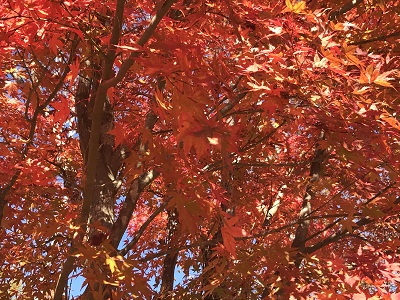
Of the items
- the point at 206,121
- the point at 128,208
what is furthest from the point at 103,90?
the point at 128,208

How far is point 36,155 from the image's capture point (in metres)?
3.71

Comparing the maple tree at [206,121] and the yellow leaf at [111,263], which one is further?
the yellow leaf at [111,263]

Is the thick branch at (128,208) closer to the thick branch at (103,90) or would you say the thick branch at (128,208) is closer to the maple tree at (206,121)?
the maple tree at (206,121)

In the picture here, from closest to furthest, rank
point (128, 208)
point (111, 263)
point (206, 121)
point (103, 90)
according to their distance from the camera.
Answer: point (206, 121), point (103, 90), point (111, 263), point (128, 208)

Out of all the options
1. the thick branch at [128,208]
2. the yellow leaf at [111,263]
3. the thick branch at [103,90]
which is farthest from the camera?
the thick branch at [128,208]

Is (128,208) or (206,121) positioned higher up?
(128,208)

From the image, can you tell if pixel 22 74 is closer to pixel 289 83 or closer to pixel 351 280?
pixel 289 83

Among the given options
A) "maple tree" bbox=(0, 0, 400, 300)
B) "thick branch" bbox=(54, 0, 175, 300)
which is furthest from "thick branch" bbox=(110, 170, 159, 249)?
"thick branch" bbox=(54, 0, 175, 300)

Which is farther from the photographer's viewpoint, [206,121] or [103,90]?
[103,90]

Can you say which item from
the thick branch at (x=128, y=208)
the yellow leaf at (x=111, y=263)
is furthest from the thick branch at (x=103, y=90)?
the thick branch at (x=128, y=208)

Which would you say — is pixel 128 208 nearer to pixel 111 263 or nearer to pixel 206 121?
pixel 111 263

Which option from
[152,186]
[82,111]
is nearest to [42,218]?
[82,111]

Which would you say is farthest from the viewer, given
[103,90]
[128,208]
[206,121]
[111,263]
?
[128,208]

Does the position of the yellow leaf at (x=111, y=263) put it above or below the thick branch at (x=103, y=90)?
below
